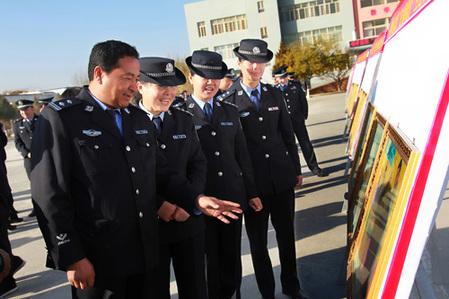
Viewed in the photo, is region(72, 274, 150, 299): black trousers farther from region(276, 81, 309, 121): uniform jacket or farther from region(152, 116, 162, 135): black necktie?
region(276, 81, 309, 121): uniform jacket

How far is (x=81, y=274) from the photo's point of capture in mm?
1990

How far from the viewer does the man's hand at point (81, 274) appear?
6.48 ft

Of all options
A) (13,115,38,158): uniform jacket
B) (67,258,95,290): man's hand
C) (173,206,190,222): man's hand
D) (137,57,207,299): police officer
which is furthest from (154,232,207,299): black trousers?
(13,115,38,158): uniform jacket

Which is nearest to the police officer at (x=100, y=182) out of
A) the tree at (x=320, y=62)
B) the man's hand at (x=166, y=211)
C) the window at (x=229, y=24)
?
the man's hand at (x=166, y=211)

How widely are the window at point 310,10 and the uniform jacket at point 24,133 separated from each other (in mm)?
44731

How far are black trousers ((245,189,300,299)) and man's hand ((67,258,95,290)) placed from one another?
1566 mm

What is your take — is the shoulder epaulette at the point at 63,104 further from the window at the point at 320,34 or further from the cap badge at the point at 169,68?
the window at the point at 320,34

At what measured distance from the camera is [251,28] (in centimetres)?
5003

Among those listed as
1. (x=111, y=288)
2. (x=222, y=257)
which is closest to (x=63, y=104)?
(x=111, y=288)

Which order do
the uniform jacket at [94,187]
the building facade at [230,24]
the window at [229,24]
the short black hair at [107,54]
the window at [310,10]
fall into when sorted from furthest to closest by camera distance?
the window at [229,24], the building facade at [230,24], the window at [310,10], the short black hair at [107,54], the uniform jacket at [94,187]

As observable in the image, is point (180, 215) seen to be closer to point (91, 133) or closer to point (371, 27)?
point (91, 133)

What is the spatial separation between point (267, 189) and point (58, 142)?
1813 mm

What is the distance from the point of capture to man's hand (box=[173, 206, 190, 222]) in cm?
246

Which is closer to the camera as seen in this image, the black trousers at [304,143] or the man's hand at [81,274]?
the man's hand at [81,274]
